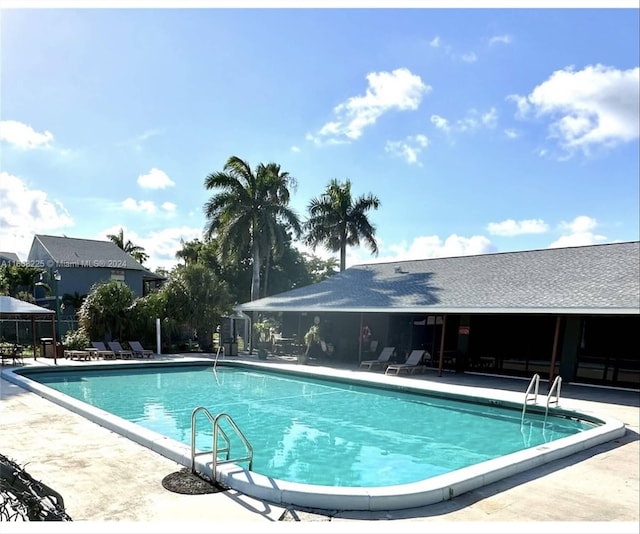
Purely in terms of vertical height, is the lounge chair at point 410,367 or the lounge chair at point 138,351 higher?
the lounge chair at point 410,367

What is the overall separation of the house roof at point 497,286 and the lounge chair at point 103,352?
5.56 meters

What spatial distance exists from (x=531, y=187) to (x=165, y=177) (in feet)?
26.7

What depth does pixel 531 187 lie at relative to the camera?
36.4 feet

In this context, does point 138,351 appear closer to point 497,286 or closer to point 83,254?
point 83,254

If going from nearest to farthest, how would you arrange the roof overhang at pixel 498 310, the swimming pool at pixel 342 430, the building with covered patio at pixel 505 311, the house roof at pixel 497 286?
the swimming pool at pixel 342 430 → the roof overhang at pixel 498 310 → the house roof at pixel 497 286 → the building with covered patio at pixel 505 311

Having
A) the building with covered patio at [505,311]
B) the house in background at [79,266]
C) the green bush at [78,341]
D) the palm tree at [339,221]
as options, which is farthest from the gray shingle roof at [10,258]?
the building with covered patio at [505,311]

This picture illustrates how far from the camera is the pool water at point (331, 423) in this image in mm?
7203

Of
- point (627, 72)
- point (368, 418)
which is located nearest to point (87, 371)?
point (368, 418)

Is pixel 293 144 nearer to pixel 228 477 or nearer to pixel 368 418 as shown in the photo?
pixel 368 418

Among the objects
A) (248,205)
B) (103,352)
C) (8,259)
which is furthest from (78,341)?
(8,259)

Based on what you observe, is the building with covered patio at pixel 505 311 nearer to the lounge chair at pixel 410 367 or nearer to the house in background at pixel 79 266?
the lounge chair at pixel 410 367

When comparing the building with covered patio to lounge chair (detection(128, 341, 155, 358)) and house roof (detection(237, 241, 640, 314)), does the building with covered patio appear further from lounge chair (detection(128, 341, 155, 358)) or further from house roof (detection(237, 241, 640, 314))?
lounge chair (detection(128, 341, 155, 358))

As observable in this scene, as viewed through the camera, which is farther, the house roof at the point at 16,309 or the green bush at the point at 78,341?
the green bush at the point at 78,341

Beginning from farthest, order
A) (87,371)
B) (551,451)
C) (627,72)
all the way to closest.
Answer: (87,371)
(551,451)
(627,72)
